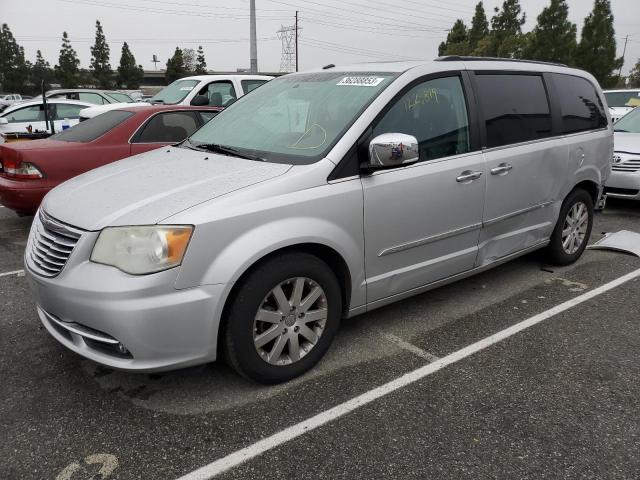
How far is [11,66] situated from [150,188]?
70.5 meters

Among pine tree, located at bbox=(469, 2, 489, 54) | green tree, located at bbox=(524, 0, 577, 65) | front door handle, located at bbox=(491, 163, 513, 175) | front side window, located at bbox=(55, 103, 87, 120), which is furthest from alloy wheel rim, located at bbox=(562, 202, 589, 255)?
pine tree, located at bbox=(469, 2, 489, 54)

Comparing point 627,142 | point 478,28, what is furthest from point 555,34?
point 627,142

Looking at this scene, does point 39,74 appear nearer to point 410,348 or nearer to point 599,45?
point 599,45

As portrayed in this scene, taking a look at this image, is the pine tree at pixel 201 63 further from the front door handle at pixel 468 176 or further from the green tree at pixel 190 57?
the front door handle at pixel 468 176

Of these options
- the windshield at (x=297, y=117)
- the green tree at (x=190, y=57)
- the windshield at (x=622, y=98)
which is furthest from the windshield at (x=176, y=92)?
the green tree at (x=190, y=57)

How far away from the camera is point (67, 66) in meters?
60.9

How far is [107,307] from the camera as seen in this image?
2355 millimetres

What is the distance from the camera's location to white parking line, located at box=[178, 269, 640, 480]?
2.26 meters

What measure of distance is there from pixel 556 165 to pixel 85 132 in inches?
195

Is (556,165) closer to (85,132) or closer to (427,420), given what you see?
(427,420)

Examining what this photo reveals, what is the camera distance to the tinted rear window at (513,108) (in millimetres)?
3703

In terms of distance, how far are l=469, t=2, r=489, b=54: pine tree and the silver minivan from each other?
41516 millimetres

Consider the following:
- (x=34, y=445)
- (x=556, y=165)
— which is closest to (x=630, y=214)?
(x=556, y=165)

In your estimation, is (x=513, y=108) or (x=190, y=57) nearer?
(x=513, y=108)
